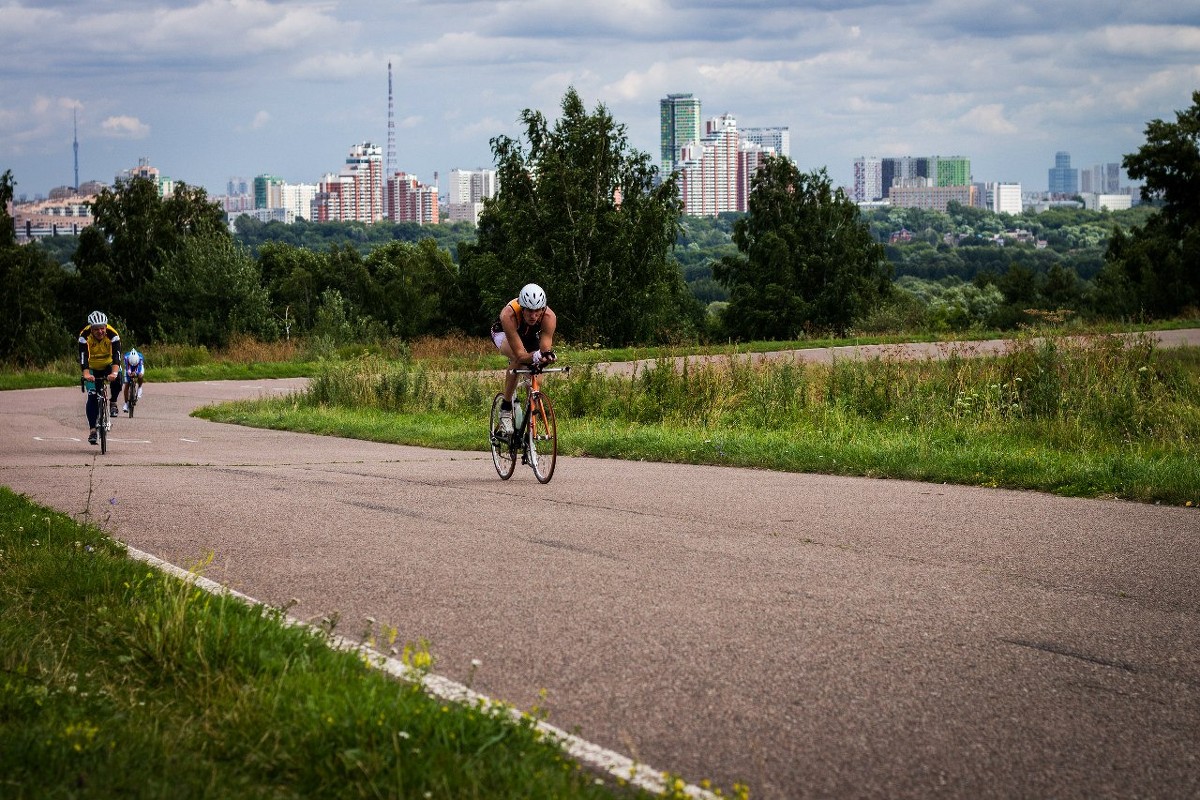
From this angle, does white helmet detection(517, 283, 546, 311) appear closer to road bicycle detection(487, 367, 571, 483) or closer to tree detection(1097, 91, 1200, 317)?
road bicycle detection(487, 367, 571, 483)

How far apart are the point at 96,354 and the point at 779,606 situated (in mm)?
15579

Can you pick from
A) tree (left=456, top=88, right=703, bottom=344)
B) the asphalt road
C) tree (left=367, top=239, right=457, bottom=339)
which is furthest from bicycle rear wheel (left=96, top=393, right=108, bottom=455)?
tree (left=367, top=239, right=457, bottom=339)

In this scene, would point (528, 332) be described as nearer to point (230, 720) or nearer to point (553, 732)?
point (230, 720)

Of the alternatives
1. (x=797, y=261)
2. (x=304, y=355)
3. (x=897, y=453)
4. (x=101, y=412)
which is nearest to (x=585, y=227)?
(x=304, y=355)

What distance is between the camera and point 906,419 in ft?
53.8

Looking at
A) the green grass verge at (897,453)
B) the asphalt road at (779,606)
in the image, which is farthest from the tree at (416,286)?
the asphalt road at (779,606)

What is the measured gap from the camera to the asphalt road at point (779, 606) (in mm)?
4512

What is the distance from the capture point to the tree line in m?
53.1

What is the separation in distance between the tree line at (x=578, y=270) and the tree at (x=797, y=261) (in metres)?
0.11

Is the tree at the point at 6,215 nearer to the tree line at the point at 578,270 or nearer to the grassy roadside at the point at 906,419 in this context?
the tree line at the point at 578,270

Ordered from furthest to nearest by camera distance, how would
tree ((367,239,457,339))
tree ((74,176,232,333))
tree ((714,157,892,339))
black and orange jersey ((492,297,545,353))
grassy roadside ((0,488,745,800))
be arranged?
tree ((367,239,457,339)), tree ((74,176,232,333)), tree ((714,157,892,339)), black and orange jersey ((492,297,545,353)), grassy roadside ((0,488,745,800))

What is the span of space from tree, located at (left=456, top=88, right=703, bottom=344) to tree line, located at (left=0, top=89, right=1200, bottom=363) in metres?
0.08

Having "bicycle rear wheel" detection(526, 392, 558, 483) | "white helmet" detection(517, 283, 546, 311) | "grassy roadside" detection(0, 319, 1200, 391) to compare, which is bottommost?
A: "bicycle rear wheel" detection(526, 392, 558, 483)

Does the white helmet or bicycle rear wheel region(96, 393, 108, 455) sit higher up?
the white helmet
